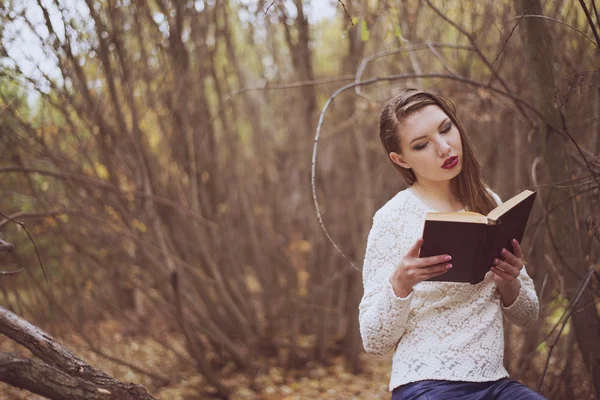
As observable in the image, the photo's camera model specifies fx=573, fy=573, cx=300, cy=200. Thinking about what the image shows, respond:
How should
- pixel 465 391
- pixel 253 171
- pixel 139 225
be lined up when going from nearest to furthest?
1. pixel 465 391
2. pixel 139 225
3. pixel 253 171

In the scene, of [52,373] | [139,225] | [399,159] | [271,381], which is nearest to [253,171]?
[139,225]

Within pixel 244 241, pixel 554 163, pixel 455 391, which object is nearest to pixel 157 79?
pixel 244 241

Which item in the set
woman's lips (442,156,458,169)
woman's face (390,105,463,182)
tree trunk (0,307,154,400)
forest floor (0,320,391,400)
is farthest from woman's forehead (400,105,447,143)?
forest floor (0,320,391,400)

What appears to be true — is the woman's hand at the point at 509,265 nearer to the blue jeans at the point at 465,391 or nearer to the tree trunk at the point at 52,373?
the blue jeans at the point at 465,391

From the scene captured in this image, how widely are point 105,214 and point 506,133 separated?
286 centimetres

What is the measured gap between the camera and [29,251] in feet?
19.1

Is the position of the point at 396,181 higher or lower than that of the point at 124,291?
higher

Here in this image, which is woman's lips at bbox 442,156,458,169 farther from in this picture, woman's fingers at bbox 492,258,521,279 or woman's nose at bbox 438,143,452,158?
woman's fingers at bbox 492,258,521,279

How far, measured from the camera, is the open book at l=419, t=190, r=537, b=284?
1474 mm

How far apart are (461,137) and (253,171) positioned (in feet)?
13.5

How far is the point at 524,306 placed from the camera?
1764mm

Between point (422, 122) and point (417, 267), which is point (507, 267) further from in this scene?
point (422, 122)

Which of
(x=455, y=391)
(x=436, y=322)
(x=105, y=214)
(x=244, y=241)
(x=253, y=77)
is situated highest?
(x=253, y=77)

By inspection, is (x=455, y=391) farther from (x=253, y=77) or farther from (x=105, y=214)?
(x=253, y=77)
